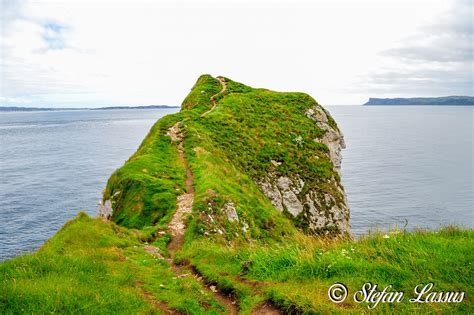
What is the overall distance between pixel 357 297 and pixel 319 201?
4428 centimetres

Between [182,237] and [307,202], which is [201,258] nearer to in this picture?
[182,237]

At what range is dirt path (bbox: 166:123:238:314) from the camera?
13.4 meters

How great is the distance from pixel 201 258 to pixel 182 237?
23.2 feet

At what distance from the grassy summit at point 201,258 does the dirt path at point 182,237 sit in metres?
0.08

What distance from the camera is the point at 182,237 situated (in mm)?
25062

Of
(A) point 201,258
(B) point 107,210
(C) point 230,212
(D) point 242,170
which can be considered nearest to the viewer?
(A) point 201,258

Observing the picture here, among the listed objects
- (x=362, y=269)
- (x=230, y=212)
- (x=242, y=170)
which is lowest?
(x=230, y=212)

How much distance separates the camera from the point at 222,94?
8575 centimetres

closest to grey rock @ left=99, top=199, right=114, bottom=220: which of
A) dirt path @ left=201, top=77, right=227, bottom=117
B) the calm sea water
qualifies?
the calm sea water

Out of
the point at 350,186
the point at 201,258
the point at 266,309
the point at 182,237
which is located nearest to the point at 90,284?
the point at 266,309

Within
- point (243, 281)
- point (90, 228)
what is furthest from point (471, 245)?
point (90, 228)

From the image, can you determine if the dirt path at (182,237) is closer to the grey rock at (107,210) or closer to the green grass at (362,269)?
the green grass at (362,269)

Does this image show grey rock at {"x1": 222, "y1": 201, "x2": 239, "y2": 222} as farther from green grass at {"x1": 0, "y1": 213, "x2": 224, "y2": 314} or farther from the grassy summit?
green grass at {"x1": 0, "y1": 213, "x2": 224, "y2": 314}

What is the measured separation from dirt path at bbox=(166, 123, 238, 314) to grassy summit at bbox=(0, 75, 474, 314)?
8 cm
